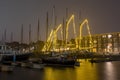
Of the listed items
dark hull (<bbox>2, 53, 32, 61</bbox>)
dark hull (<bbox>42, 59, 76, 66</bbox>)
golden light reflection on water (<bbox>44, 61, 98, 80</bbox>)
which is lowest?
golden light reflection on water (<bbox>44, 61, 98, 80</bbox>)

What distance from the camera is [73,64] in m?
61.2

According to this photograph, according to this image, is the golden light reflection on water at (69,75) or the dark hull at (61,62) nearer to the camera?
the golden light reflection on water at (69,75)

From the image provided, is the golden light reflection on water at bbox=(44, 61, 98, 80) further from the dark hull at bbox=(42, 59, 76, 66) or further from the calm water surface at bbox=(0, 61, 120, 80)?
the dark hull at bbox=(42, 59, 76, 66)

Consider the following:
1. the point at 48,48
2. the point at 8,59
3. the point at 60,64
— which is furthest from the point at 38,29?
the point at 60,64

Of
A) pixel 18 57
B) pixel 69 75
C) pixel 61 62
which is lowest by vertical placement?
pixel 69 75

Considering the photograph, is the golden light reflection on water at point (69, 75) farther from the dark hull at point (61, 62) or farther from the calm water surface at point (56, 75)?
the dark hull at point (61, 62)

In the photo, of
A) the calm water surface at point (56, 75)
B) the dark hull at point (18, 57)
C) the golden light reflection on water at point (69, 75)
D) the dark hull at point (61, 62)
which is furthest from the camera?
the dark hull at point (18, 57)

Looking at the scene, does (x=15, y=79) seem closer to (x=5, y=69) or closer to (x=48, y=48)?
Answer: (x=5, y=69)

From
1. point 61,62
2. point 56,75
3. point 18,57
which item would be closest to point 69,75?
point 56,75

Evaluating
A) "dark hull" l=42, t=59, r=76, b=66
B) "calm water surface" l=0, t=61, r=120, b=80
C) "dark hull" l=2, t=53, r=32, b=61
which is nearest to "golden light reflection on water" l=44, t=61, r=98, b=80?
"calm water surface" l=0, t=61, r=120, b=80

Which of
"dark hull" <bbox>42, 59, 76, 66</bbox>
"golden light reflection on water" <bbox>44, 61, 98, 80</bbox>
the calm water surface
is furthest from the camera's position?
"dark hull" <bbox>42, 59, 76, 66</bbox>

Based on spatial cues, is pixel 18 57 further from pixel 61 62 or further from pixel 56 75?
pixel 56 75

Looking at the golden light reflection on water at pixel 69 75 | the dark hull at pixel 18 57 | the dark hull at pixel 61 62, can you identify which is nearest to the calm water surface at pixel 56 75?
the golden light reflection on water at pixel 69 75

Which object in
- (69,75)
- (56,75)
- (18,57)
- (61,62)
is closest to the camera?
→ (56,75)
